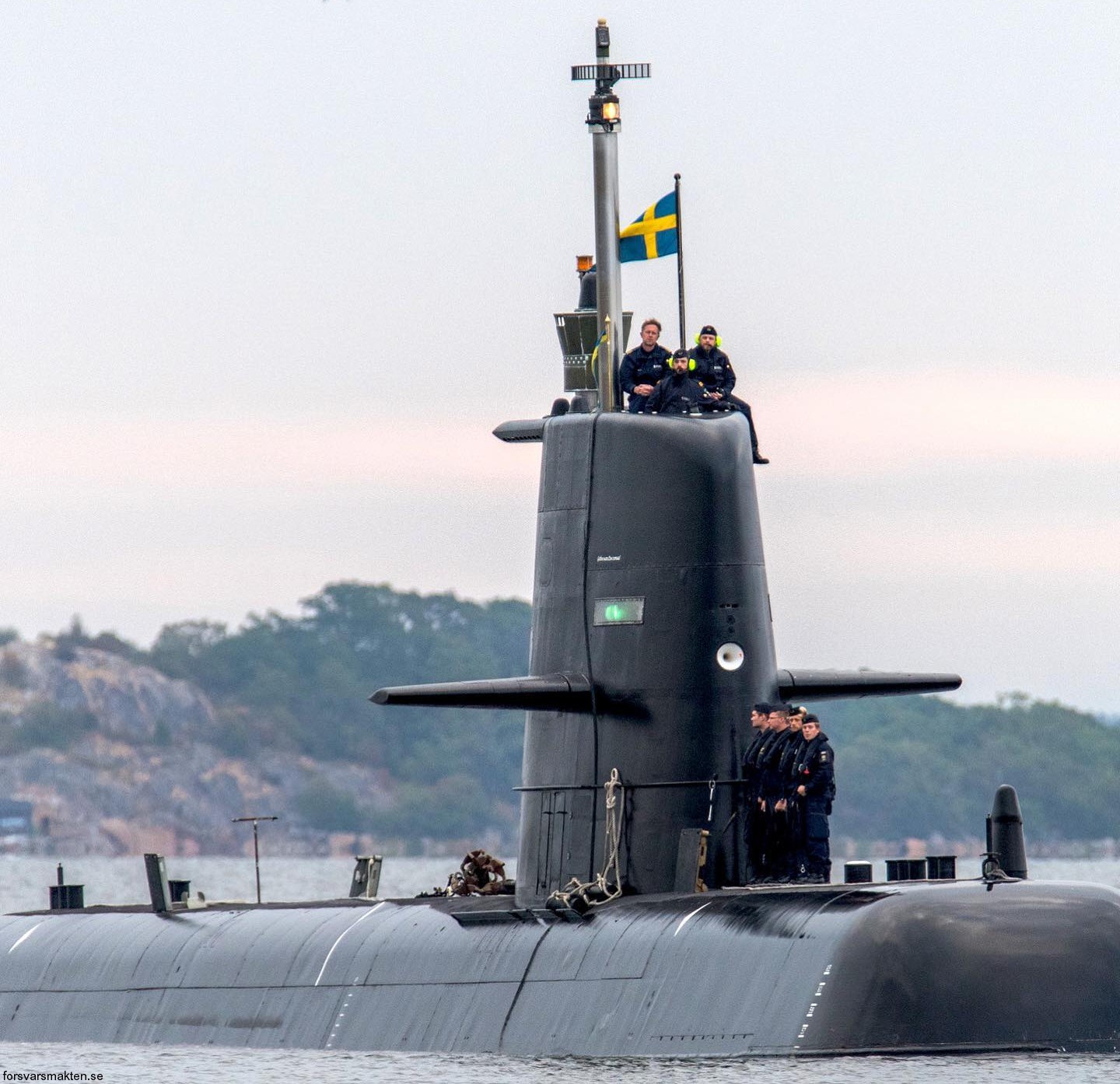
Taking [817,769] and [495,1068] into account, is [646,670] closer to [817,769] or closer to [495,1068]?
[817,769]

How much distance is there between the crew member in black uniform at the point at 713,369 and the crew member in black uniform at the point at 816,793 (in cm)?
283

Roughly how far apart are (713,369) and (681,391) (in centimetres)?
41

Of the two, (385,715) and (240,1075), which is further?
(385,715)

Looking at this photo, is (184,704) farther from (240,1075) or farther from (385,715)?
(240,1075)

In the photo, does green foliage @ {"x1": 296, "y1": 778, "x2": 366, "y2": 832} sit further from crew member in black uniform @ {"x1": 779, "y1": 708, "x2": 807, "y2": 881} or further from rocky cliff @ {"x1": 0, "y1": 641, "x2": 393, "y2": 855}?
crew member in black uniform @ {"x1": 779, "y1": 708, "x2": 807, "y2": 881}

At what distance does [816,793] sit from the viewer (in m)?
20.3

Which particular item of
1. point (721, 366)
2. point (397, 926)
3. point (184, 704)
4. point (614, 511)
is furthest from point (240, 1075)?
point (184, 704)

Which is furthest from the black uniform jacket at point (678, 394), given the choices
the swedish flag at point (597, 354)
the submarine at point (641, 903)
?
the swedish flag at point (597, 354)

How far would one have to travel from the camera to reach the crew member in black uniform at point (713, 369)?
21797 mm

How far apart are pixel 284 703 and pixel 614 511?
137m

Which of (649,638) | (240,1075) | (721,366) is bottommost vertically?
(240,1075)

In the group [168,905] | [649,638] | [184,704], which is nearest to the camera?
[649,638]

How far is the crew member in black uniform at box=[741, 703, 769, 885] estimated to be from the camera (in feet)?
66.8

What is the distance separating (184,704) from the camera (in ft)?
505
